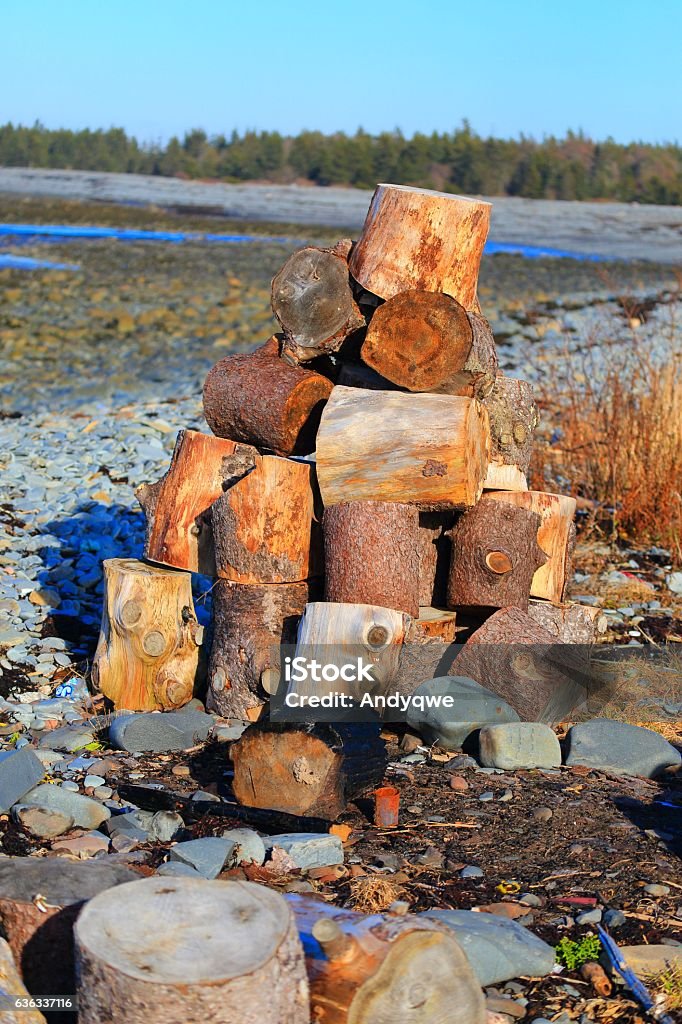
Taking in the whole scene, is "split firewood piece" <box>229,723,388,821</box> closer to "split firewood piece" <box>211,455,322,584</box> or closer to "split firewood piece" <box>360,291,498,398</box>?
"split firewood piece" <box>211,455,322,584</box>

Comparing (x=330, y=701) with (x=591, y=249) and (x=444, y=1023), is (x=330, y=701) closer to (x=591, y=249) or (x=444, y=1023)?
(x=444, y=1023)

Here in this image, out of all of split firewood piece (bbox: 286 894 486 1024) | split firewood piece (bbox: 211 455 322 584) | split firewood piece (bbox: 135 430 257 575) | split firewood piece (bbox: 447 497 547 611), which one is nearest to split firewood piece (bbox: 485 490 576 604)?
split firewood piece (bbox: 447 497 547 611)

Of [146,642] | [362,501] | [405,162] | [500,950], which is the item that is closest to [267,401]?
[362,501]

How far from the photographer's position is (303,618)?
4832 mm

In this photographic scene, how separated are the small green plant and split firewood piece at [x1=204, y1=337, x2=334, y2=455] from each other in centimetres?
282

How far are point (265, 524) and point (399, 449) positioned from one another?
27.4 inches

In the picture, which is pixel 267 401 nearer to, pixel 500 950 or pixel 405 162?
pixel 500 950

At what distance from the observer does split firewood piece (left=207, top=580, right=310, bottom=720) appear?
16.4 ft

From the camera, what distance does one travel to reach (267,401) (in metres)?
5.24

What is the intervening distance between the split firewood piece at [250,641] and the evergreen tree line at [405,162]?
1589 inches

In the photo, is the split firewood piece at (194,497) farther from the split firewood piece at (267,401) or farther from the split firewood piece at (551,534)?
the split firewood piece at (551,534)

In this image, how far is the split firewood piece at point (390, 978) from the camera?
2.50m

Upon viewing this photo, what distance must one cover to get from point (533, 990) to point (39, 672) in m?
3.50

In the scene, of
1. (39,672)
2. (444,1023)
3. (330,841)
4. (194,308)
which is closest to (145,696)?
(39,672)
